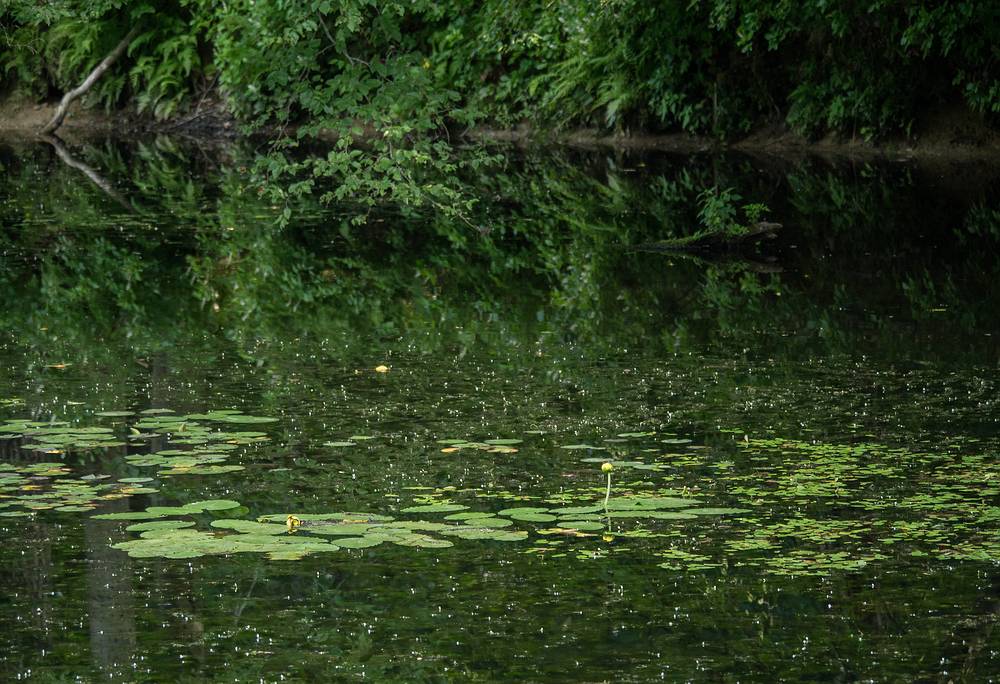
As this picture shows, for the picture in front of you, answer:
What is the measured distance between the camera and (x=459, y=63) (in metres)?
25.9

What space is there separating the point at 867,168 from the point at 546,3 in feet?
22.1

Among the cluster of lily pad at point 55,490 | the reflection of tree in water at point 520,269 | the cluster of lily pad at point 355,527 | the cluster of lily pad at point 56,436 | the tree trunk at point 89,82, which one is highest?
the tree trunk at point 89,82

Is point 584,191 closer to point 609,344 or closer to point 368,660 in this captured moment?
point 609,344

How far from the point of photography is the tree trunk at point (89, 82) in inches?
1141

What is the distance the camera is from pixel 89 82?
95.2ft

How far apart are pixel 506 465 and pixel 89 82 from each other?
23.9m

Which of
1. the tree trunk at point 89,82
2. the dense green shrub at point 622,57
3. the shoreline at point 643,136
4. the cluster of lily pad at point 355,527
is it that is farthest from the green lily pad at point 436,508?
the tree trunk at point 89,82

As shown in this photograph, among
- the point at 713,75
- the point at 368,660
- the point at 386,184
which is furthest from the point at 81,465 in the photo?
the point at 713,75

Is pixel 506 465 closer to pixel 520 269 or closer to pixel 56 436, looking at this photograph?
pixel 56 436

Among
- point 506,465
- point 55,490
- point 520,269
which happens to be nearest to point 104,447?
point 55,490

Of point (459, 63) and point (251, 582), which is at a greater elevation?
point (459, 63)

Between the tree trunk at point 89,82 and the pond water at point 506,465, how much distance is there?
15.4 metres

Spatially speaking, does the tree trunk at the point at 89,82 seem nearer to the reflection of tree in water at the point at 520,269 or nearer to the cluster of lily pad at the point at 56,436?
the reflection of tree in water at the point at 520,269

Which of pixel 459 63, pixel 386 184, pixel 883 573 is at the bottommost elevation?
pixel 883 573
